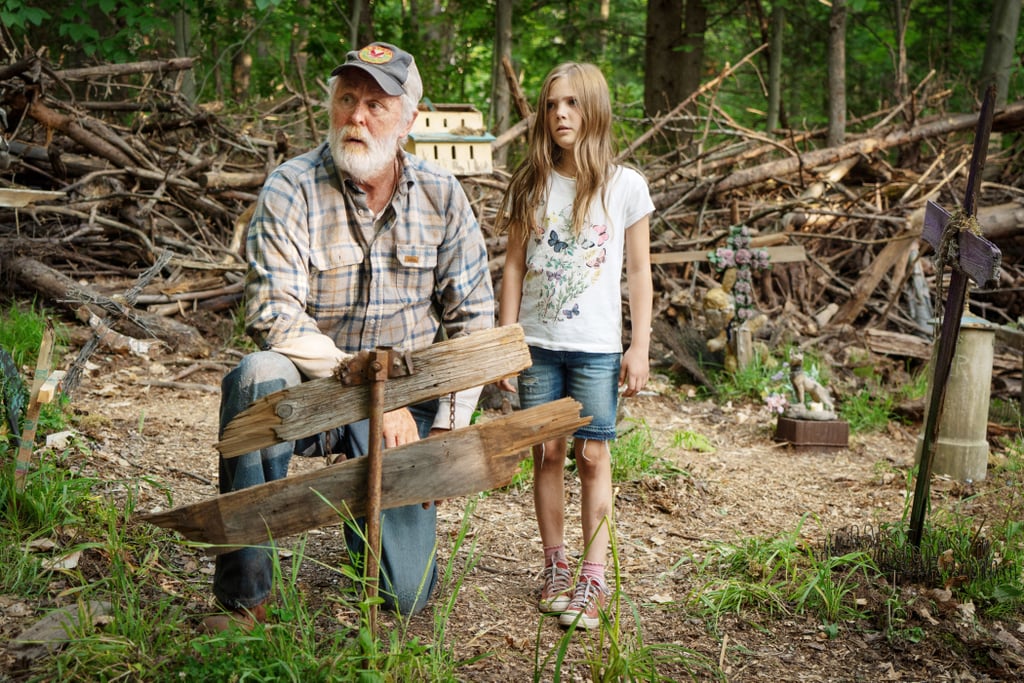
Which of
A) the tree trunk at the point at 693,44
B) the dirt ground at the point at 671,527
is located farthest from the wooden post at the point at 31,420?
the tree trunk at the point at 693,44

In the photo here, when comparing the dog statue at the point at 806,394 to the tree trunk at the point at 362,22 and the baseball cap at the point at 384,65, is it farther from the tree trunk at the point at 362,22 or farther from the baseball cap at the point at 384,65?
the tree trunk at the point at 362,22

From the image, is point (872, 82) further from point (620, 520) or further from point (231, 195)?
point (620, 520)

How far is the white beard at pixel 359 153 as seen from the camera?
9.35 feet

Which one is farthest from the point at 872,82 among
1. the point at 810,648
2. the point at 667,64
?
the point at 810,648

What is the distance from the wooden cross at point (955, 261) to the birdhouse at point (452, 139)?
298cm

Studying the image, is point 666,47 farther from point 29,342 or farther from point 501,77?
point 29,342

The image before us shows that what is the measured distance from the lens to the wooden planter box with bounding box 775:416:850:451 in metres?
5.46

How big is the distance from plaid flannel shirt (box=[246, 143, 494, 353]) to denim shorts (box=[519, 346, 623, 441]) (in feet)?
0.90

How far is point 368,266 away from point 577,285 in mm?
742

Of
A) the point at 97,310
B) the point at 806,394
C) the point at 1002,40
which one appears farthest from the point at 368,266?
the point at 1002,40

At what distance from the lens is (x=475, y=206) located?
700 cm

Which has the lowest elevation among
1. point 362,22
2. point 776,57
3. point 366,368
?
point 366,368

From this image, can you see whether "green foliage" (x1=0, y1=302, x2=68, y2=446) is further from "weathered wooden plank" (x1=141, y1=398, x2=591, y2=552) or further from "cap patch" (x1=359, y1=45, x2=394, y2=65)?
"cap patch" (x1=359, y1=45, x2=394, y2=65)

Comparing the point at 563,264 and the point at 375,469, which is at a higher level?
the point at 563,264
